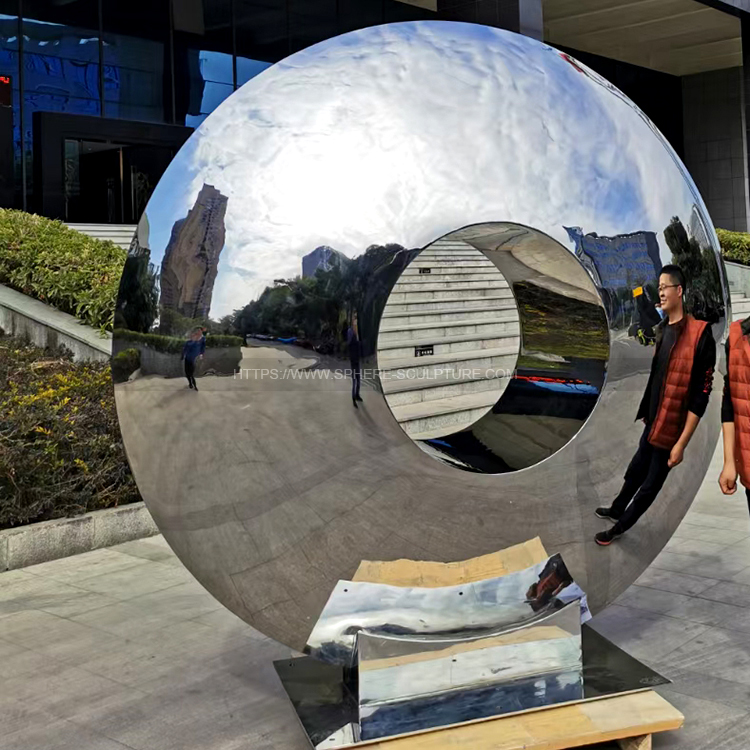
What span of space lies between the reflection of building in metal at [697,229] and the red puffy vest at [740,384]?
414mm

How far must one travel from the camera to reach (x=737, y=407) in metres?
4.23

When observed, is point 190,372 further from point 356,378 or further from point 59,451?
point 59,451

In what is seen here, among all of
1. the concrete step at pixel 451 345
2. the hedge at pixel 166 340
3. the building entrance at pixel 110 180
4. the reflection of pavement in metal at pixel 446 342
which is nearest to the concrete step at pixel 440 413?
the reflection of pavement in metal at pixel 446 342

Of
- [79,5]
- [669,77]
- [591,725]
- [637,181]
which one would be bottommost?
[591,725]

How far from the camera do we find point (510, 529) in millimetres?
3475

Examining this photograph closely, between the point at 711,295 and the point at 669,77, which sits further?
the point at 669,77

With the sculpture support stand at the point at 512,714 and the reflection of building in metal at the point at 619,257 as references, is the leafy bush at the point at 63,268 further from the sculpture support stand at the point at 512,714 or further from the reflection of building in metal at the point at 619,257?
the reflection of building in metal at the point at 619,257

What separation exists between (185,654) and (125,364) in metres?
1.98

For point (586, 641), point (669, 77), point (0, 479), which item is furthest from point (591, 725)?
point (669, 77)

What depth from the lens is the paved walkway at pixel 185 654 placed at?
13.6 feet

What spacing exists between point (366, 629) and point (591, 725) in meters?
0.93

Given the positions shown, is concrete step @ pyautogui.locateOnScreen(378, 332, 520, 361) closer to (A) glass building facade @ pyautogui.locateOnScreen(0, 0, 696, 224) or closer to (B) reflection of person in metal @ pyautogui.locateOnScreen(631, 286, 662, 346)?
(B) reflection of person in metal @ pyautogui.locateOnScreen(631, 286, 662, 346)

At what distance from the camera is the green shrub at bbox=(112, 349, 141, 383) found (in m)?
3.57

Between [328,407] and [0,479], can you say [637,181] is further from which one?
[0,479]
